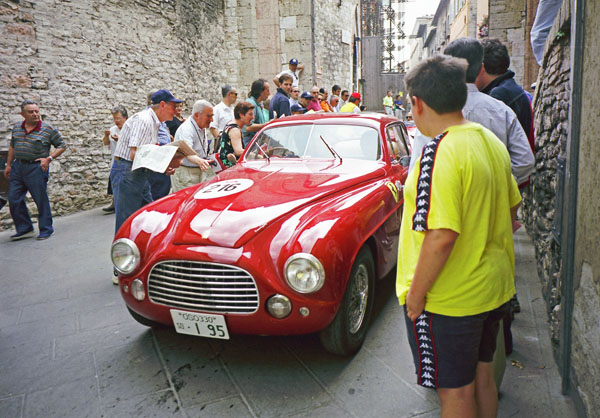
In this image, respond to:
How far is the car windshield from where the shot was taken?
414 centimetres

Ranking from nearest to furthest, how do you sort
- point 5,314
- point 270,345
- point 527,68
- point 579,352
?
point 579,352, point 270,345, point 5,314, point 527,68

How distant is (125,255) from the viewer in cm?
298

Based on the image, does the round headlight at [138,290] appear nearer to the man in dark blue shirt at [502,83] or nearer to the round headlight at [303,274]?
the round headlight at [303,274]

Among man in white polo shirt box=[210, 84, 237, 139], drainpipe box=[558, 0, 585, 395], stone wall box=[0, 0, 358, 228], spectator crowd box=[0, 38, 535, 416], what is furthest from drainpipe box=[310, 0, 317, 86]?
spectator crowd box=[0, 38, 535, 416]

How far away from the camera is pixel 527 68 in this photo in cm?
855

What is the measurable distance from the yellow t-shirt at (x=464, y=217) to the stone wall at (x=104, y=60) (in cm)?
731

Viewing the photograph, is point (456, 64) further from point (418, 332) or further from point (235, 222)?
point (235, 222)

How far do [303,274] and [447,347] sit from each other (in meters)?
1.08

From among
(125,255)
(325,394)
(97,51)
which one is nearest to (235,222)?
(125,255)

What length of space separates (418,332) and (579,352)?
1014 millimetres

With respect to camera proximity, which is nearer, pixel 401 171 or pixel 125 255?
pixel 125 255

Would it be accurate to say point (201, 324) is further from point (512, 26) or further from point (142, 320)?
point (512, 26)

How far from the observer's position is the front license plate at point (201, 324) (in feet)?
8.90

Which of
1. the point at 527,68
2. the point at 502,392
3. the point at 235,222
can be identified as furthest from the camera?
the point at 527,68
